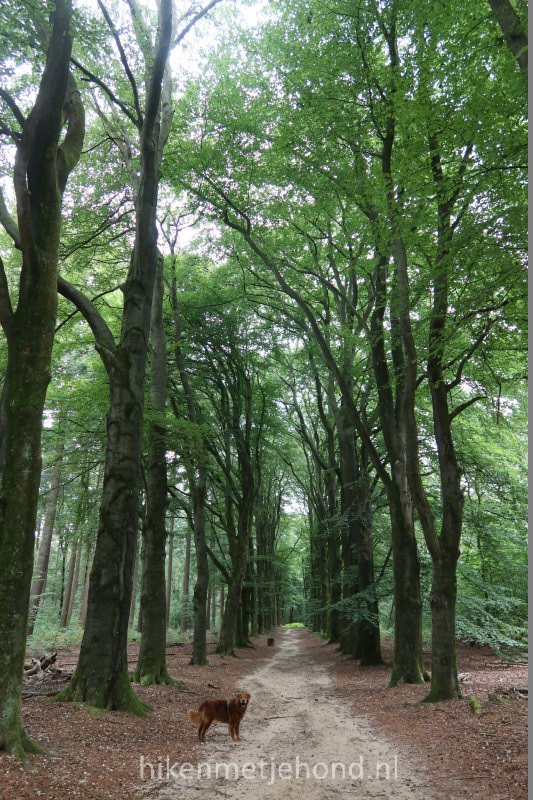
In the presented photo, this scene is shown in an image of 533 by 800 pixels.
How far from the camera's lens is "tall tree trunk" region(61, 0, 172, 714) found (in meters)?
7.06

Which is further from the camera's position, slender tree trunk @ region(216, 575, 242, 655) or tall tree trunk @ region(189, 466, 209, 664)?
slender tree trunk @ region(216, 575, 242, 655)

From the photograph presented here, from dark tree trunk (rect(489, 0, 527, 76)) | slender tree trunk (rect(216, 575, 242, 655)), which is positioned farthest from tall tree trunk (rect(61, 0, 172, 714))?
slender tree trunk (rect(216, 575, 242, 655))

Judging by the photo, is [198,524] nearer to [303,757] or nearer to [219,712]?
[219,712]

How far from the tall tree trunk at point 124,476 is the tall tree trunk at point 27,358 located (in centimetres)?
262

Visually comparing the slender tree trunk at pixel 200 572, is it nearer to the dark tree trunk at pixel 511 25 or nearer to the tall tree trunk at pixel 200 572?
the tall tree trunk at pixel 200 572

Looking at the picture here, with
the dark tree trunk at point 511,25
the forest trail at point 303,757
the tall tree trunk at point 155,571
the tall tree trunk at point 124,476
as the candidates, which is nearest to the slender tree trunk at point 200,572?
the tall tree trunk at point 155,571

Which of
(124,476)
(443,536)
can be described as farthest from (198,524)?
(443,536)

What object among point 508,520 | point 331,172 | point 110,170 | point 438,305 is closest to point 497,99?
point 438,305

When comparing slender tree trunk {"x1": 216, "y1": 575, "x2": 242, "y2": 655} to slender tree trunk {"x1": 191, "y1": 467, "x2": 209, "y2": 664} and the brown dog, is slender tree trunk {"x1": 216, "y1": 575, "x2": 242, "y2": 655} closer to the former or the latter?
slender tree trunk {"x1": 191, "y1": 467, "x2": 209, "y2": 664}

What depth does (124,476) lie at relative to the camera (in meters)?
7.91

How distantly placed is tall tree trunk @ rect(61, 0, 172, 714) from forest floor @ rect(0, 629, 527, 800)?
1.68ft

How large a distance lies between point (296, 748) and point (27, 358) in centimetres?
544

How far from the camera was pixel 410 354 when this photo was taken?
807 cm

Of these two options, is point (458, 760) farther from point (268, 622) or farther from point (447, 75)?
point (268, 622)
